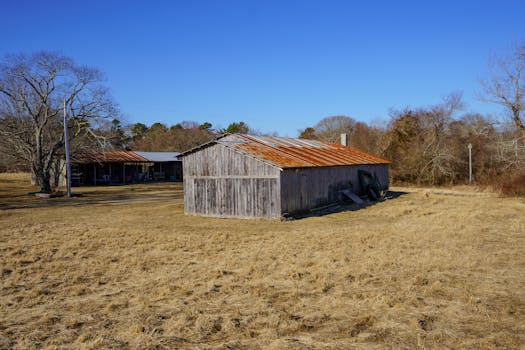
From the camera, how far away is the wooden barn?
64.6 feet

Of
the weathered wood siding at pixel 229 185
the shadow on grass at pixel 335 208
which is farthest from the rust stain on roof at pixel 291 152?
the shadow on grass at pixel 335 208

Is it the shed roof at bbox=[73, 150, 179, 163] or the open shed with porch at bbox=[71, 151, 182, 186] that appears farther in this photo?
the open shed with porch at bbox=[71, 151, 182, 186]

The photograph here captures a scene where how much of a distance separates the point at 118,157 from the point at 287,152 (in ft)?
103

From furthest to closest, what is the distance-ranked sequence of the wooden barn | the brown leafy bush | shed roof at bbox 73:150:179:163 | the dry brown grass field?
shed roof at bbox 73:150:179:163
the brown leafy bush
the wooden barn
the dry brown grass field

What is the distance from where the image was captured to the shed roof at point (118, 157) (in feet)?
143

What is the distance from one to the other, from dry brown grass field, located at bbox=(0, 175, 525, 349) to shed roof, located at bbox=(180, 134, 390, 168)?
15.1ft

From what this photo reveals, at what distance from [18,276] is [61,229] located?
24.4 feet

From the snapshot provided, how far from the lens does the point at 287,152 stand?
76.8 feet

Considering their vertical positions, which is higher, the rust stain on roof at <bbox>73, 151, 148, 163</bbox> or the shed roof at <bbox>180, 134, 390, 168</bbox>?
the rust stain on roof at <bbox>73, 151, 148, 163</bbox>

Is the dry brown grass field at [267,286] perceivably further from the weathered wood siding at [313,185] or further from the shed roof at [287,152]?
the shed roof at [287,152]

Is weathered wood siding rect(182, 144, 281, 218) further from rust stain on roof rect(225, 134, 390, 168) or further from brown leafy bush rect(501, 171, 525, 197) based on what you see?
brown leafy bush rect(501, 171, 525, 197)

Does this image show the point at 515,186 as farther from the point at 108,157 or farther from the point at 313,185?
the point at 108,157

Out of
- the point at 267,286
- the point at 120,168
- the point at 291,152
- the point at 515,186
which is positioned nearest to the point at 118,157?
the point at 120,168

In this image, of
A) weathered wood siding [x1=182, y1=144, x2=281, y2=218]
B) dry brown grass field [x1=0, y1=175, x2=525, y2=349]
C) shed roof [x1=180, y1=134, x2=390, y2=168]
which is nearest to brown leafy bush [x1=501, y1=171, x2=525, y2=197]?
shed roof [x1=180, y1=134, x2=390, y2=168]
